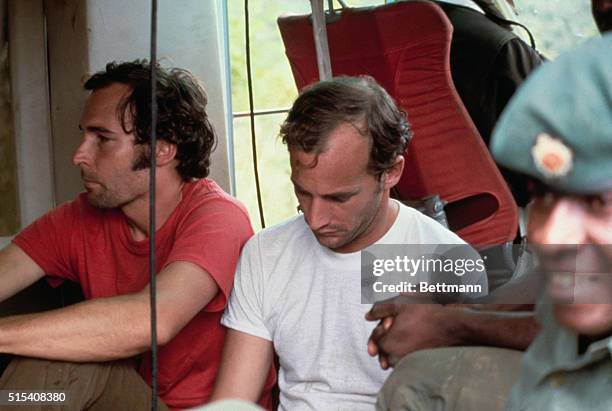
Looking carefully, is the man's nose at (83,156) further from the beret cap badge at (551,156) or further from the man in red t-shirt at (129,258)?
the beret cap badge at (551,156)

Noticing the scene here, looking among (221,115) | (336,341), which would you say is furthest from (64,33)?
(336,341)

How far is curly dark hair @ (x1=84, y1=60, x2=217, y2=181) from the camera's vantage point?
2.66m

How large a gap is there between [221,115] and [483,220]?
0.85m

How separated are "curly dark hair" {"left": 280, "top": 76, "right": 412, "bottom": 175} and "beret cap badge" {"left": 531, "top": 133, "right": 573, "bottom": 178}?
139 cm

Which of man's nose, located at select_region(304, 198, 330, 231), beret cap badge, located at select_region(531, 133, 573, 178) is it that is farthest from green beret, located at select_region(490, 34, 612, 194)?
man's nose, located at select_region(304, 198, 330, 231)

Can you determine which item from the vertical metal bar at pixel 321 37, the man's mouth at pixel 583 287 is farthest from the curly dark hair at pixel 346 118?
the man's mouth at pixel 583 287

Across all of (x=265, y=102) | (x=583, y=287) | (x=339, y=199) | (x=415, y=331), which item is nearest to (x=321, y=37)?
(x=339, y=199)

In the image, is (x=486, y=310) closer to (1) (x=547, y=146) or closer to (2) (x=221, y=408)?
(1) (x=547, y=146)

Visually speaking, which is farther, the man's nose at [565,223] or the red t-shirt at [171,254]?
the red t-shirt at [171,254]

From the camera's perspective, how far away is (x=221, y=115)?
3176mm

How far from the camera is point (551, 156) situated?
2.70ft

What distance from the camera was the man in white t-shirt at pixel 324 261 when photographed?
2184 millimetres

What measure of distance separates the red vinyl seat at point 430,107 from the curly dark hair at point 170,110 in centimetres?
48

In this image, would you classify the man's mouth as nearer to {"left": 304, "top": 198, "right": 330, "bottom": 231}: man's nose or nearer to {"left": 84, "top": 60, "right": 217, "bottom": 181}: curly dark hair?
{"left": 304, "top": 198, "right": 330, "bottom": 231}: man's nose
